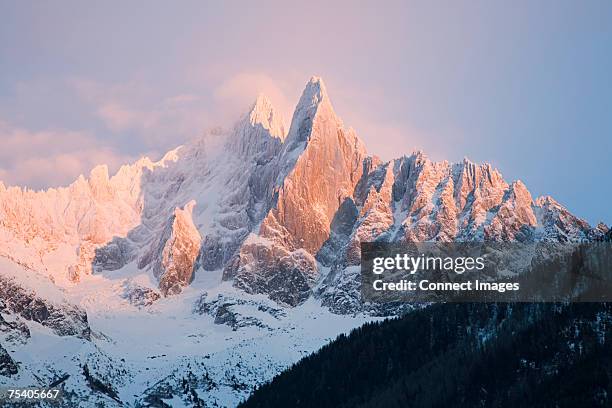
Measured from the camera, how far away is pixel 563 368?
198375 millimetres

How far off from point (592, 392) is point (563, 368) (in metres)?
14.1

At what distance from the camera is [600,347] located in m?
198

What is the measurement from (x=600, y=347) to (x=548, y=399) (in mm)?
16681

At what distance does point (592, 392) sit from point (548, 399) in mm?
8423

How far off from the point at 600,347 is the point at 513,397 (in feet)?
62.9

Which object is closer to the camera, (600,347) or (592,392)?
(592,392)

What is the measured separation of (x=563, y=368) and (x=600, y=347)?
8.00m

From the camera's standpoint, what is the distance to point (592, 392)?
184500 mm

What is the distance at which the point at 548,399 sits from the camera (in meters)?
189

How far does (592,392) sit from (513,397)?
16.8 m

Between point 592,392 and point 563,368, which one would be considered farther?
point 563,368

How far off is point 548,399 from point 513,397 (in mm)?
8720

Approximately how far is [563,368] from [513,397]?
11.4 m
